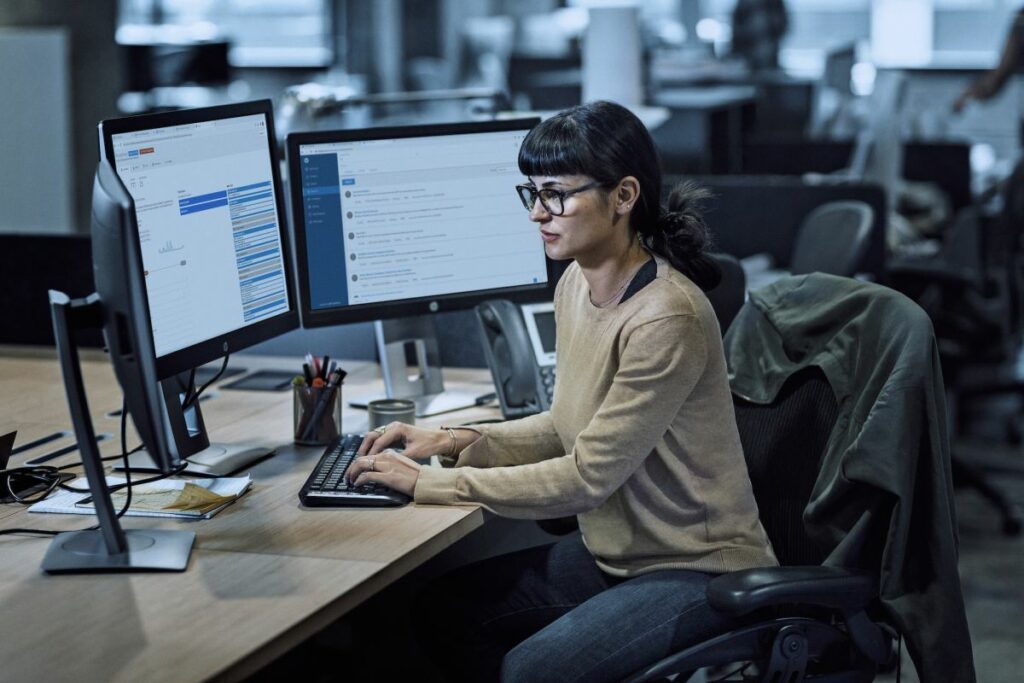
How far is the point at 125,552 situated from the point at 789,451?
0.88 m

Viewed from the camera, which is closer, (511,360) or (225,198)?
(225,198)

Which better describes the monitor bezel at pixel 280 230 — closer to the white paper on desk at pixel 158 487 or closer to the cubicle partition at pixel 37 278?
the white paper on desk at pixel 158 487

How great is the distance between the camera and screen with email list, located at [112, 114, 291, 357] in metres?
1.71

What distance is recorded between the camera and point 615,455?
1596 mm

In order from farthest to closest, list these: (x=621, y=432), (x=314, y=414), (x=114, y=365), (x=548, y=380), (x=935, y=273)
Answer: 1. (x=935, y=273)
2. (x=548, y=380)
3. (x=314, y=414)
4. (x=621, y=432)
5. (x=114, y=365)

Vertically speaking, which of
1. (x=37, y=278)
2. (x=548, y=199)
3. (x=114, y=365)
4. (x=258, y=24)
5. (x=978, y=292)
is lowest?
(x=978, y=292)

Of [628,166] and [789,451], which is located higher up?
[628,166]

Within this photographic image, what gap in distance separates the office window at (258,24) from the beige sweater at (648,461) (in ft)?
26.0

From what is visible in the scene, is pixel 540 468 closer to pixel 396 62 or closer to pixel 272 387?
pixel 272 387

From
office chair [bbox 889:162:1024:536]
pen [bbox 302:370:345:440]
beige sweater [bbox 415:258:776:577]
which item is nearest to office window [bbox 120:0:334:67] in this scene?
office chair [bbox 889:162:1024:536]

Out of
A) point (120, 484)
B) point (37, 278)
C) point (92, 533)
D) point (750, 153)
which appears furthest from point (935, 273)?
point (92, 533)

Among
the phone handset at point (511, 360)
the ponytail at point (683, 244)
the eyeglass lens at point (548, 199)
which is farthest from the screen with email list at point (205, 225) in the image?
the ponytail at point (683, 244)

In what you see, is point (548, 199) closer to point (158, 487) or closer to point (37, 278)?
point (158, 487)

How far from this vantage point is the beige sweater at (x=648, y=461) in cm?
160
